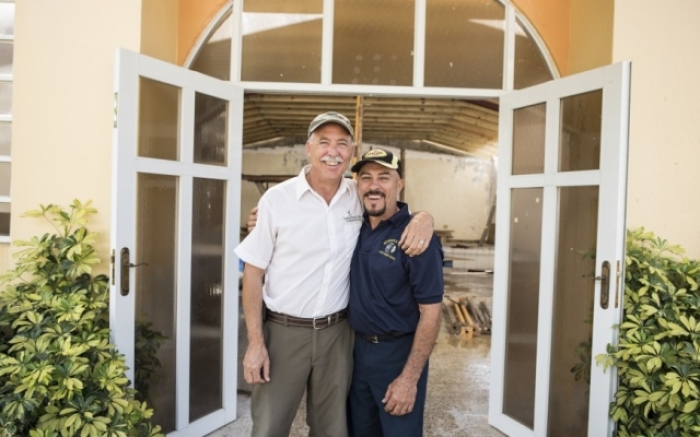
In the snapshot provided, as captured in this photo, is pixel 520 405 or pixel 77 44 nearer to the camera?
pixel 77 44

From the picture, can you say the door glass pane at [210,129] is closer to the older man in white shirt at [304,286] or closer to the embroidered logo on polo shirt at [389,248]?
the older man in white shirt at [304,286]

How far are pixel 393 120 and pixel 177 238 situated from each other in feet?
28.5

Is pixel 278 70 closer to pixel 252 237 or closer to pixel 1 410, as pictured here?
pixel 252 237

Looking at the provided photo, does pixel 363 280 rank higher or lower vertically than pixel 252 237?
lower

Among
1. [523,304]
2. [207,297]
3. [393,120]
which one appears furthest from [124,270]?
[393,120]

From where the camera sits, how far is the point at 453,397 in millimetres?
4004

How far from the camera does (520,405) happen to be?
3189mm

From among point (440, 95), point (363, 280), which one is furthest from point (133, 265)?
point (440, 95)

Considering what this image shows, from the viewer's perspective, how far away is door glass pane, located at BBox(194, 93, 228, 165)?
298cm

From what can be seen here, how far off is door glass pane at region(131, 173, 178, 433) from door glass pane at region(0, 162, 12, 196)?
40.1 inches

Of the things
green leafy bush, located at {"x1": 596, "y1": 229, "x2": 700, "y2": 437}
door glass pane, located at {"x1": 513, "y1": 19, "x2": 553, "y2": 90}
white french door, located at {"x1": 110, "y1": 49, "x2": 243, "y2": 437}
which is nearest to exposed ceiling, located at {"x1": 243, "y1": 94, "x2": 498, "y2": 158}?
door glass pane, located at {"x1": 513, "y1": 19, "x2": 553, "y2": 90}

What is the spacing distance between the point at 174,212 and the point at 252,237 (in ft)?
3.22

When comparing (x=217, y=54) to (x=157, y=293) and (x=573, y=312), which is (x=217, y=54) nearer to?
(x=157, y=293)

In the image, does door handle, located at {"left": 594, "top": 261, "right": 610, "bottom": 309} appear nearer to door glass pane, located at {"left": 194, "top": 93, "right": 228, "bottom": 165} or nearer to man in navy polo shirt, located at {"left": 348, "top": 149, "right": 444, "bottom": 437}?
man in navy polo shirt, located at {"left": 348, "top": 149, "right": 444, "bottom": 437}
